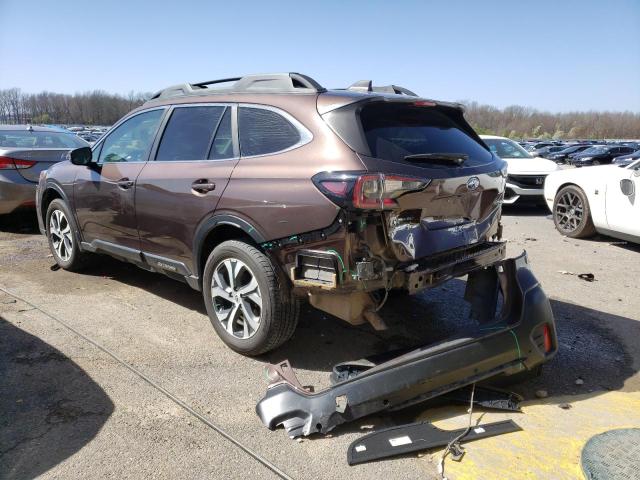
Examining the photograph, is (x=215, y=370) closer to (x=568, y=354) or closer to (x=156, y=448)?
(x=156, y=448)

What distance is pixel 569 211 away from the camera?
27.3ft

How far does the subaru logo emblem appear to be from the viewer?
340cm

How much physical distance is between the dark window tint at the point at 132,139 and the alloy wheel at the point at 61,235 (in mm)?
1089

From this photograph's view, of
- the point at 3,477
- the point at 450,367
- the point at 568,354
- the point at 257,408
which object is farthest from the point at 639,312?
the point at 3,477

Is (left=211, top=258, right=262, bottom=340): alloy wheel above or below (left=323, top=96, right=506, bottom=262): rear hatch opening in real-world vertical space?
below

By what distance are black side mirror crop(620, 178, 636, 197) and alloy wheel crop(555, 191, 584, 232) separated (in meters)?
0.94

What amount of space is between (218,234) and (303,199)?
1.01 m

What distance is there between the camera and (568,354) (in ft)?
12.6

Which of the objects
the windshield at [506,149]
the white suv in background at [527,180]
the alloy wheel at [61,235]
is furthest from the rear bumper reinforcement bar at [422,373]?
the windshield at [506,149]

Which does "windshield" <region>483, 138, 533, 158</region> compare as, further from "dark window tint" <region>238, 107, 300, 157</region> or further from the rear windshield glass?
"dark window tint" <region>238, 107, 300, 157</region>

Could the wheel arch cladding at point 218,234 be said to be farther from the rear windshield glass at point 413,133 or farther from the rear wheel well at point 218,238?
the rear windshield glass at point 413,133

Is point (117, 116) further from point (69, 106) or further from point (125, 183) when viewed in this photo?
point (125, 183)

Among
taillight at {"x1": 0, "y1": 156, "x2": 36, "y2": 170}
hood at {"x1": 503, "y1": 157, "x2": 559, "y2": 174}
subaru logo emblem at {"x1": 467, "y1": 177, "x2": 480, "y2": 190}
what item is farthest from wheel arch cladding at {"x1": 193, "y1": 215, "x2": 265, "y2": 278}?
hood at {"x1": 503, "y1": 157, "x2": 559, "y2": 174}

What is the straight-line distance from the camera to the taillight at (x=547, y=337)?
318 cm
